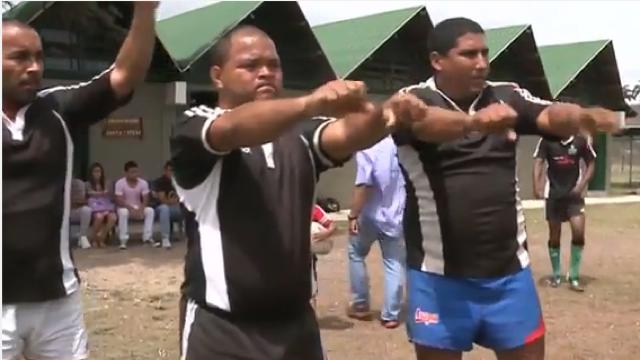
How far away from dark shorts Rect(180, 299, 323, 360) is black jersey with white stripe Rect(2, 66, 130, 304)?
65 cm

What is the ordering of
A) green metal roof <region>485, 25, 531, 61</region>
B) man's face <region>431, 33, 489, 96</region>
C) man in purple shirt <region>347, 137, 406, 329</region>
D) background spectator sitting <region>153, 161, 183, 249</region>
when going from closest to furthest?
man's face <region>431, 33, 489, 96</region>, man in purple shirt <region>347, 137, 406, 329</region>, background spectator sitting <region>153, 161, 183, 249</region>, green metal roof <region>485, 25, 531, 61</region>

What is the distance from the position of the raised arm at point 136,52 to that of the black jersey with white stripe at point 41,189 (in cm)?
6

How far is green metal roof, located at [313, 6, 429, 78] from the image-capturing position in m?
19.1

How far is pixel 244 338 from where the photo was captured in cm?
280

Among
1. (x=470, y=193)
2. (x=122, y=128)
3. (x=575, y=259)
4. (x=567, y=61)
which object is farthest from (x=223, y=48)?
(x=567, y=61)

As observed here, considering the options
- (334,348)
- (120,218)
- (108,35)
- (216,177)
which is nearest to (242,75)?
(216,177)

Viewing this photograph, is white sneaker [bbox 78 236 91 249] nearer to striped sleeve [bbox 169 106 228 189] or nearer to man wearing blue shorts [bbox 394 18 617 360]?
man wearing blue shorts [bbox 394 18 617 360]

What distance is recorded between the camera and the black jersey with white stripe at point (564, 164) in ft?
29.5

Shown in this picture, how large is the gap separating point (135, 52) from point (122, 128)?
44.3ft

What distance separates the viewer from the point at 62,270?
329 cm

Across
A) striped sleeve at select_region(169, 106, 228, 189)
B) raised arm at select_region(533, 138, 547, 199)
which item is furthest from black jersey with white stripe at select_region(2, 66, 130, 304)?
raised arm at select_region(533, 138, 547, 199)

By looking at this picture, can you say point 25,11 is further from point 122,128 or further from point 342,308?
point 122,128

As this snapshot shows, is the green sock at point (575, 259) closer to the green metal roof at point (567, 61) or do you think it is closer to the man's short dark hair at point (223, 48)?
the man's short dark hair at point (223, 48)

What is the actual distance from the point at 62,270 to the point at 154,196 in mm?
10130
